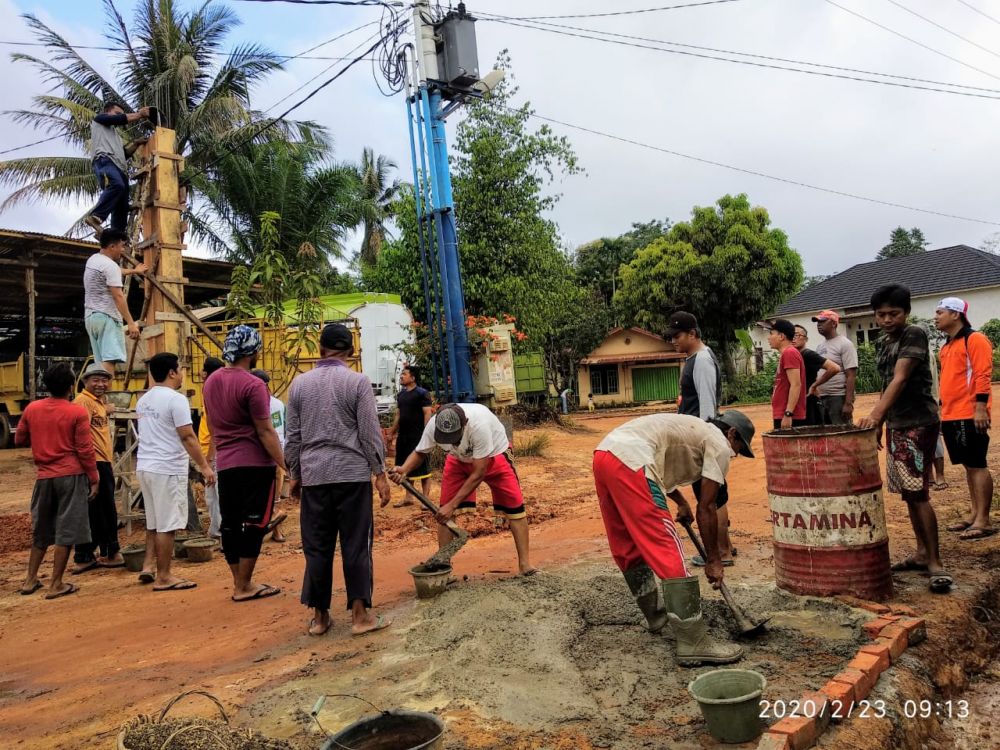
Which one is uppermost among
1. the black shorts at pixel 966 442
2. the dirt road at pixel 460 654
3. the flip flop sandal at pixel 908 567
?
the black shorts at pixel 966 442

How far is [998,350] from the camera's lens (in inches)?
974

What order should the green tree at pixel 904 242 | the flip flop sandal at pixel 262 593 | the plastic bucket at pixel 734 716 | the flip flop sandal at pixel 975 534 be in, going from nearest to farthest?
the plastic bucket at pixel 734 716 → the flip flop sandal at pixel 975 534 → the flip flop sandal at pixel 262 593 → the green tree at pixel 904 242

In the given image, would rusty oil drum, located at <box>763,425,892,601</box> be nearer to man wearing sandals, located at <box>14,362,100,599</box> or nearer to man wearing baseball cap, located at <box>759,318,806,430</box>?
man wearing baseball cap, located at <box>759,318,806,430</box>

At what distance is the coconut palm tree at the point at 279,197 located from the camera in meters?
19.3

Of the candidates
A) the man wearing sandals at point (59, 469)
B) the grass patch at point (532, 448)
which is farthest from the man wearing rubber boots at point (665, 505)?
the grass patch at point (532, 448)

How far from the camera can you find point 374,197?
31.7 metres

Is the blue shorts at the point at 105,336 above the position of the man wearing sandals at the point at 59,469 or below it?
above

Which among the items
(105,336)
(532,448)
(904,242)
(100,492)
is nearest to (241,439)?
(100,492)

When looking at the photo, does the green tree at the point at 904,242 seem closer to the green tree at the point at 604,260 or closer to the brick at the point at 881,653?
the green tree at the point at 604,260

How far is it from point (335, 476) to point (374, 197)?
2908 centimetres

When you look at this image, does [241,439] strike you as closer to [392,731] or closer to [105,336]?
[105,336]

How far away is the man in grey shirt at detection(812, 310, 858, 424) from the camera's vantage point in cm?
636

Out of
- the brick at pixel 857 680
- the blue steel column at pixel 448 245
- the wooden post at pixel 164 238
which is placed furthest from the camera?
the blue steel column at pixel 448 245

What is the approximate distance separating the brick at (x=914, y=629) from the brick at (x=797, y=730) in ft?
3.53
